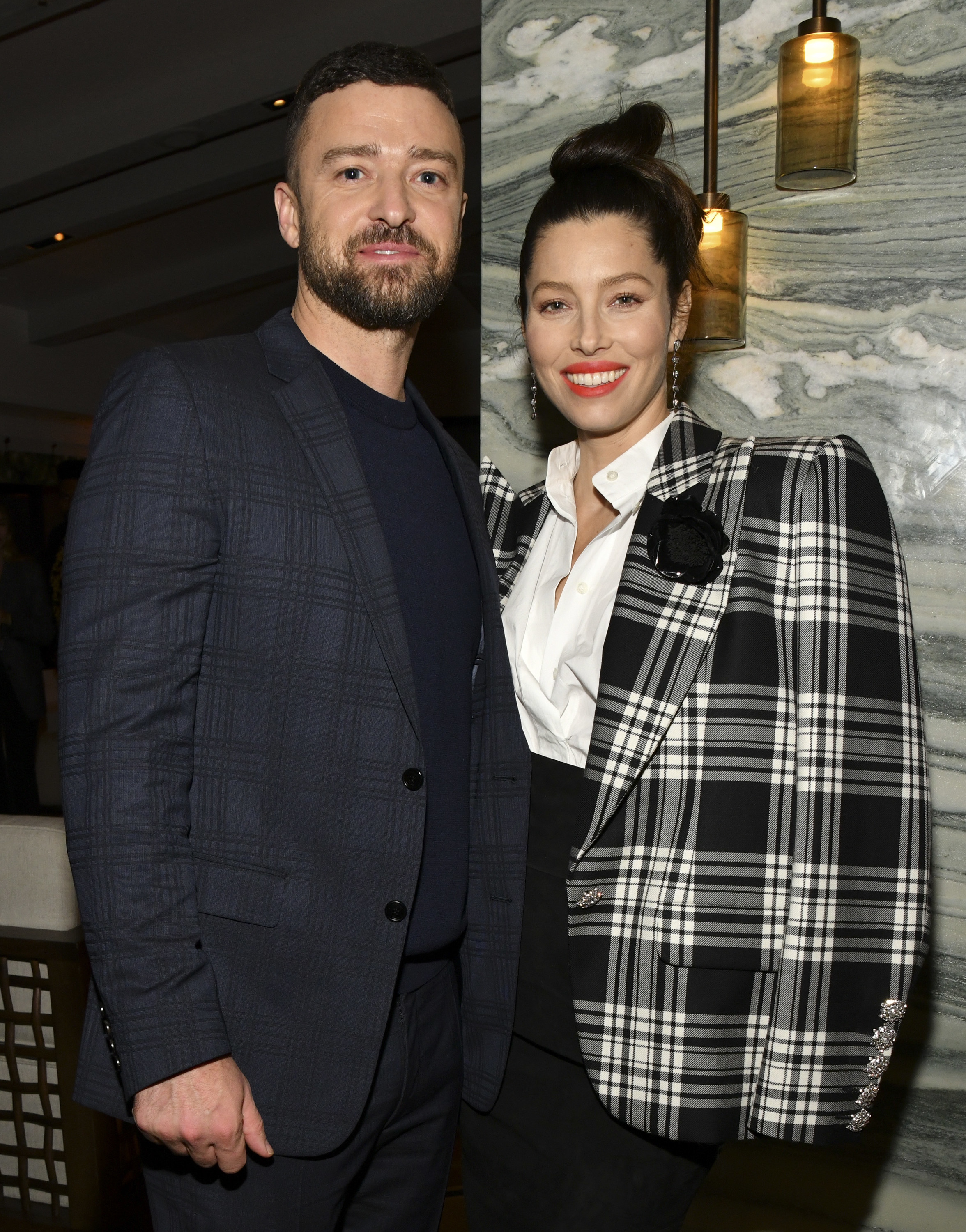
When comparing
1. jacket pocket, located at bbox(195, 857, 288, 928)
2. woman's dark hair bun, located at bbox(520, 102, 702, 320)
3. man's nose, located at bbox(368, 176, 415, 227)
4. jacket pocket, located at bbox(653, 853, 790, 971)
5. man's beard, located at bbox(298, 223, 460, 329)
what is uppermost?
woman's dark hair bun, located at bbox(520, 102, 702, 320)

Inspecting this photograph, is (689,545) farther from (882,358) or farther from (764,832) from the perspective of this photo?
(882,358)

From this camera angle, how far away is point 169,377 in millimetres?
1393

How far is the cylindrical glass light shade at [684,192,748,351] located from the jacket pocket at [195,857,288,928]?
4.18 feet

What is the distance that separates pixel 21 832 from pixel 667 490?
1715 millimetres

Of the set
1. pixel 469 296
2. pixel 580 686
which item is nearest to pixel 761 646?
pixel 580 686

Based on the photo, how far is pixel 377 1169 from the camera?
1.62 m

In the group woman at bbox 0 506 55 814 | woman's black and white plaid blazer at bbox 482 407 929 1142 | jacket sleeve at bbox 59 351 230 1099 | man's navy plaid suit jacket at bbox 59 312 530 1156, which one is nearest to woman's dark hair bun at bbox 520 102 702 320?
woman's black and white plaid blazer at bbox 482 407 929 1142

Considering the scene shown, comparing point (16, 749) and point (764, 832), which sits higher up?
point (764, 832)

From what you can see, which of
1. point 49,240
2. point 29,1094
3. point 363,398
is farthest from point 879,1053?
point 49,240

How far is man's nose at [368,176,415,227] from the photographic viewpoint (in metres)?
1.64

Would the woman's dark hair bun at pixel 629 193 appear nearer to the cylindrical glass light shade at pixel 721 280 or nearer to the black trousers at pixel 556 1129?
the cylindrical glass light shade at pixel 721 280

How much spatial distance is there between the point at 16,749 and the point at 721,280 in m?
6.07

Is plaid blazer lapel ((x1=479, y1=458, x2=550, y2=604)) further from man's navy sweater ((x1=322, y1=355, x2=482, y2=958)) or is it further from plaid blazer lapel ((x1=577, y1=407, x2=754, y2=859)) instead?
plaid blazer lapel ((x1=577, y1=407, x2=754, y2=859))

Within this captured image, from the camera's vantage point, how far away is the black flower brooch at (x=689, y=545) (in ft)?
5.15
